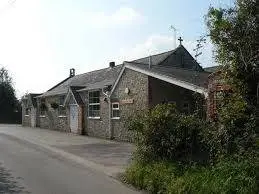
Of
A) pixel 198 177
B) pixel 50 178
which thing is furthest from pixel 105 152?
pixel 198 177

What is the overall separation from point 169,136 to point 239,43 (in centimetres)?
294

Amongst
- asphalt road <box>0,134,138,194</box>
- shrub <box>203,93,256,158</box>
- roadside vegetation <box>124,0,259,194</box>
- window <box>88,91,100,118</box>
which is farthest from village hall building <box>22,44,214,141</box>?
shrub <box>203,93,256,158</box>

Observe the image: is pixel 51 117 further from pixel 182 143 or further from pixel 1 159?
pixel 182 143

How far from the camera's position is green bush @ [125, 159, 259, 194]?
29.6ft

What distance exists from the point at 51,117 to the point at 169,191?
1306 inches

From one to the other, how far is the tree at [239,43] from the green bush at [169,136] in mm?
1390

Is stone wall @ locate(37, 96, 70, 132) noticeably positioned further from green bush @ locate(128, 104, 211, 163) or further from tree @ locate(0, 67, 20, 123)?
green bush @ locate(128, 104, 211, 163)

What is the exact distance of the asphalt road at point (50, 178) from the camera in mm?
11719

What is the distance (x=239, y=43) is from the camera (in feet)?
37.0

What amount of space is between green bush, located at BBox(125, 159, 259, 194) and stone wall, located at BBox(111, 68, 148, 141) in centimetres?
1257

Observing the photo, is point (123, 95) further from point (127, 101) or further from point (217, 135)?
point (217, 135)

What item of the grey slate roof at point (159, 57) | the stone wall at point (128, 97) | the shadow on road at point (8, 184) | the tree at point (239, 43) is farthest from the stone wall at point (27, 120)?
the tree at point (239, 43)

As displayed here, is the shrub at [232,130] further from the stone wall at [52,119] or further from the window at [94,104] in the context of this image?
the stone wall at [52,119]

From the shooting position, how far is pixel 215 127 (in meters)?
11.6
